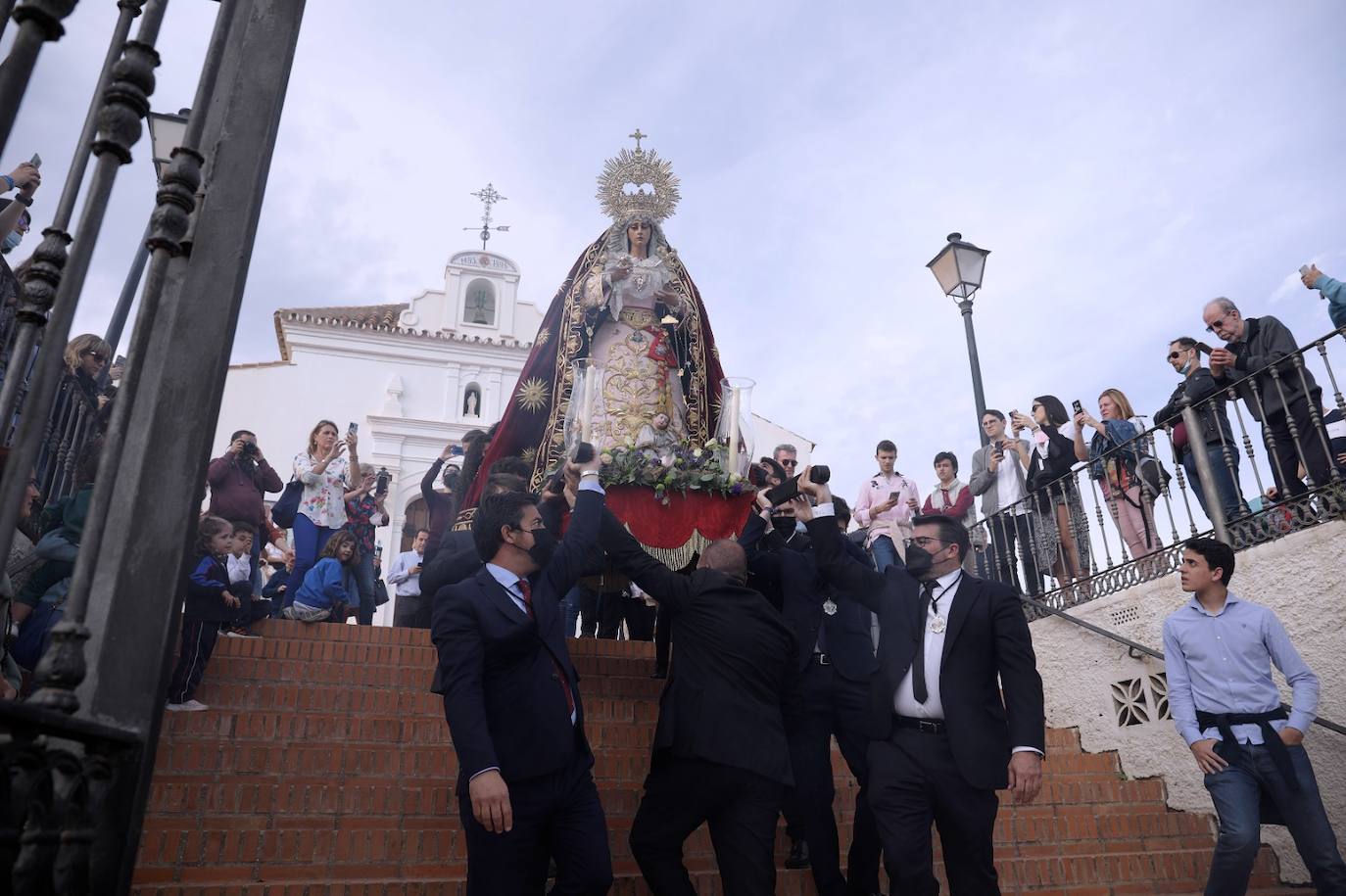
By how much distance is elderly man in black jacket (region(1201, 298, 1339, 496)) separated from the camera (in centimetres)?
630

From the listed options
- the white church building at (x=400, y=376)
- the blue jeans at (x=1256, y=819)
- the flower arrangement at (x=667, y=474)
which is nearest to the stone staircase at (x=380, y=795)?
the blue jeans at (x=1256, y=819)

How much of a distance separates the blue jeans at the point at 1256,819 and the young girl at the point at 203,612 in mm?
5132

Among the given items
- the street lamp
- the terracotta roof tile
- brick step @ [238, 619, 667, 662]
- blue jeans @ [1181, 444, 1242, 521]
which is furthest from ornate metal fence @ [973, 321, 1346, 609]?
the terracotta roof tile

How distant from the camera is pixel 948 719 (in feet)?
13.3

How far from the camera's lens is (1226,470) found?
22.6 feet

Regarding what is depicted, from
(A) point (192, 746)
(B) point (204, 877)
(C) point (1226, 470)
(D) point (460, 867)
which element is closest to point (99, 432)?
(A) point (192, 746)

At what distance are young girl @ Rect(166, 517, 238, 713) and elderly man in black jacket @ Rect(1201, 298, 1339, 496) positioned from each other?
6731 millimetres

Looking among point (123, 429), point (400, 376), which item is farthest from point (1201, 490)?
point (400, 376)

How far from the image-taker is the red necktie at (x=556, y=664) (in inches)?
145

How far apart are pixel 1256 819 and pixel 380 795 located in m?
4.11

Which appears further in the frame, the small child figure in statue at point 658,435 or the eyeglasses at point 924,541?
the small child figure in statue at point 658,435

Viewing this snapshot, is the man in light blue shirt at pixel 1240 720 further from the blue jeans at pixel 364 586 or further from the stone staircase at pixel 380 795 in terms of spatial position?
the blue jeans at pixel 364 586

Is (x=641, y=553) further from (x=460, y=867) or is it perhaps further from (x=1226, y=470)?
(x=1226, y=470)

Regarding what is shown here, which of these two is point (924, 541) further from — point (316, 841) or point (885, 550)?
point (885, 550)
